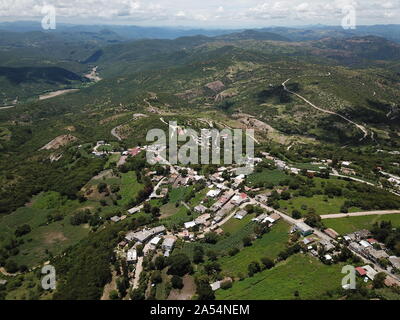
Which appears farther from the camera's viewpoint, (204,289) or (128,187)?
(128,187)

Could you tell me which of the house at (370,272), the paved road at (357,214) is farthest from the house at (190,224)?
the house at (370,272)

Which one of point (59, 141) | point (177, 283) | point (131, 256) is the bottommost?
point (59, 141)

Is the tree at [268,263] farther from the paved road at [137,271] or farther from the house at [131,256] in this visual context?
the house at [131,256]

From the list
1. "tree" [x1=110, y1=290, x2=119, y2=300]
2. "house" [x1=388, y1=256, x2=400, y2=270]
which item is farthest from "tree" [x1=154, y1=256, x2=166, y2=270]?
"house" [x1=388, y1=256, x2=400, y2=270]

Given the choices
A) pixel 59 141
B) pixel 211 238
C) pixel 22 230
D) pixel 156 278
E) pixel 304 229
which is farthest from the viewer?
pixel 59 141

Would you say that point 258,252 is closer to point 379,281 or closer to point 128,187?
point 379,281

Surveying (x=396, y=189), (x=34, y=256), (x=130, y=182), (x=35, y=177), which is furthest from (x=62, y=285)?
(x=396, y=189)

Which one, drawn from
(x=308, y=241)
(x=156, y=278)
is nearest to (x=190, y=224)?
(x=156, y=278)

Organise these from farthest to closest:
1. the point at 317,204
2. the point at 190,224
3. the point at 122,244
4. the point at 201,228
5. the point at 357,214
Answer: the point at 317,204 → the point at 190,224 → the point at 201,228 → the point at 357,214 → the point at 122,244
